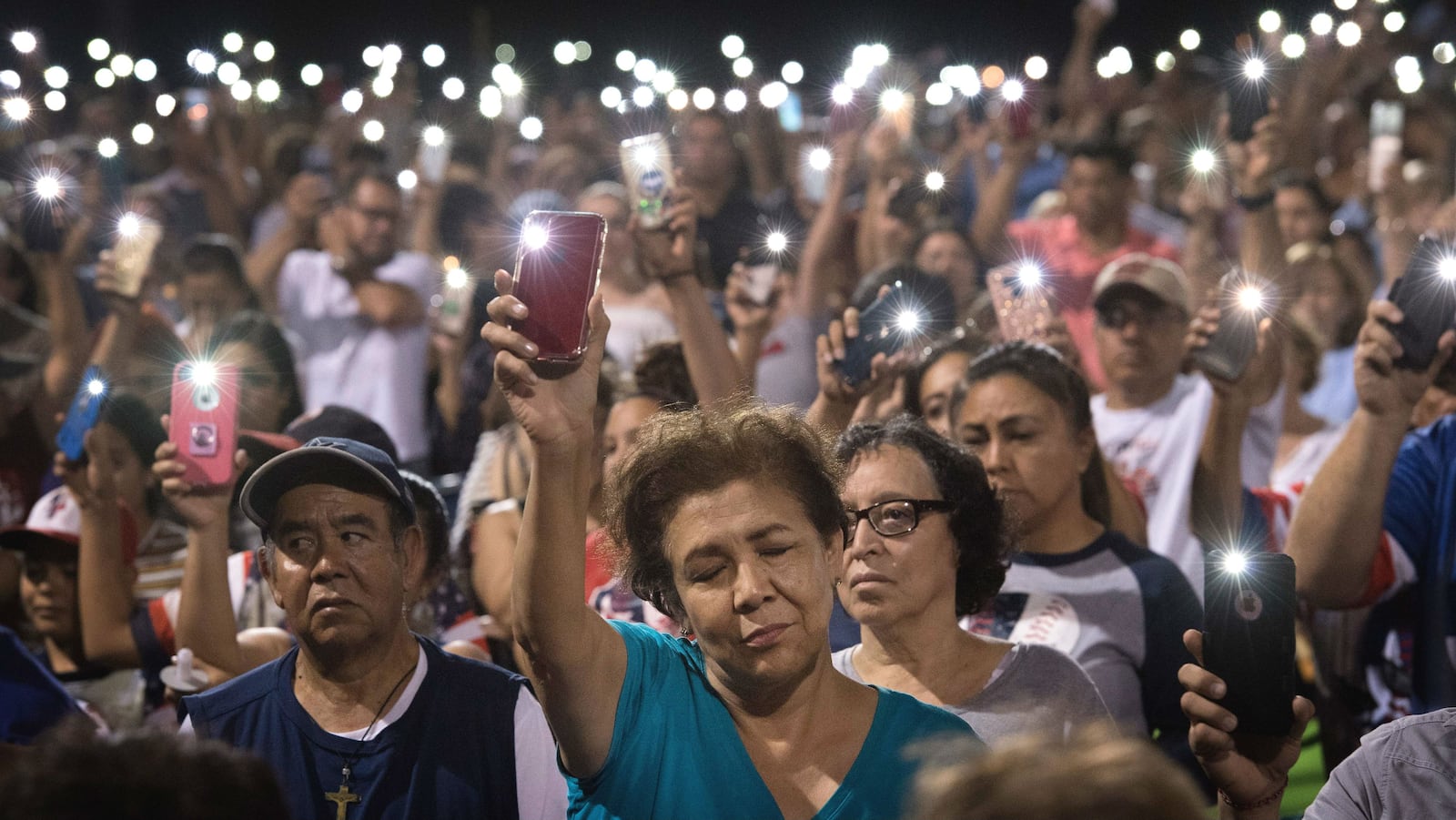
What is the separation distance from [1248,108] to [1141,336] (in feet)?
3.84

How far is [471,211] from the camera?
26.1ft

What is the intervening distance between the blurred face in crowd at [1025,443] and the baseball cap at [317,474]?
4.86 feet

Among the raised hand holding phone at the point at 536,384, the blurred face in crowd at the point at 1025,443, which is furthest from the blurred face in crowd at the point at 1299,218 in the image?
the raised hand holding phone at the point at 536,384

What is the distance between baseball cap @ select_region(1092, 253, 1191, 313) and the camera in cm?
458

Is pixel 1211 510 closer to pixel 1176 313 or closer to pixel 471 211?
pixel 1176 313

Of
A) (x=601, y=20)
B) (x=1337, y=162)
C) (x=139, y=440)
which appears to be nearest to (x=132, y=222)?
(x=139, y=440)

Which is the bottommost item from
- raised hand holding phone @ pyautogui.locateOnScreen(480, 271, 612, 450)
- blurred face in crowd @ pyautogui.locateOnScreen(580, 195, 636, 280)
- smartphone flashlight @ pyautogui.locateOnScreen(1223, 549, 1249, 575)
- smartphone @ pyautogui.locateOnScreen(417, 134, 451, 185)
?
smartphone flashlight @ pyautogui.locateOnScreen(1223, 549, 1249, 575)

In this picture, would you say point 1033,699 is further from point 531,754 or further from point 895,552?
point 531,754

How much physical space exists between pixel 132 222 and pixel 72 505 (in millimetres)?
1235

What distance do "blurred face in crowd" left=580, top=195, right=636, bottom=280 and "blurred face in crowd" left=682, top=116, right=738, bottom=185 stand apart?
0.62m

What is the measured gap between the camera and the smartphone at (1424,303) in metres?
3.10

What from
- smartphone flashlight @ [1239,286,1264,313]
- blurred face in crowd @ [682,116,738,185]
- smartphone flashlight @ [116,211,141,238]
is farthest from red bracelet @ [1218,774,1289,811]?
blurred face in crowd @ [682,116,738,185]

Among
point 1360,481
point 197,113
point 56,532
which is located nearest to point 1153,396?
point 1360,481

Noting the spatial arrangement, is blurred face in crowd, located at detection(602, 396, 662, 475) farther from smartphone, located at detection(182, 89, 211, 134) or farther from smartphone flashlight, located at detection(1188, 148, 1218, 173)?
smartphone, located at detection(182, 89, 211, 134)
